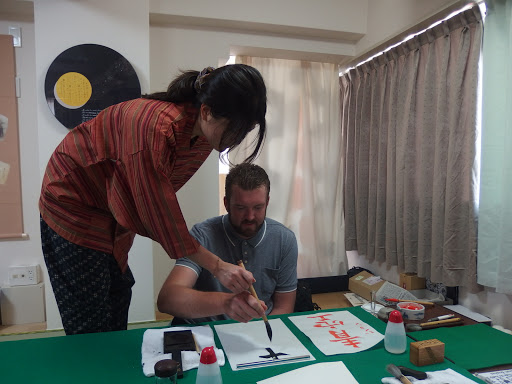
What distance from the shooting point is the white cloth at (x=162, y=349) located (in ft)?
2.83

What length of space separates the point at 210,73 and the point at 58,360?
0.81 meters

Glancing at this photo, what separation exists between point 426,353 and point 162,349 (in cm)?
65

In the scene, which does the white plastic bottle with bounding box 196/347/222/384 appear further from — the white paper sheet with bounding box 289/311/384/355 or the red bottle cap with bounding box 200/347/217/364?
the white paper sheet with bounding box 289/311/384/355

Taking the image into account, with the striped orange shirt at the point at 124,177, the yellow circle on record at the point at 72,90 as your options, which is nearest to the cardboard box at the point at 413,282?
the striped orange shirt at the point at 124,177

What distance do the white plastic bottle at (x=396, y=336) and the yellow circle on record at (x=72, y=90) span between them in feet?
6.82

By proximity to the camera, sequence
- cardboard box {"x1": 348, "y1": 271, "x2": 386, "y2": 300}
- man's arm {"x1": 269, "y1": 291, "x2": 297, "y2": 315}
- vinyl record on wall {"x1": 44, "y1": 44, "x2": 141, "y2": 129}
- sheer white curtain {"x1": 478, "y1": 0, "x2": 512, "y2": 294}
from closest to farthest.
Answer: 1. man's arm {"x1": 269, "y1": 291, "x2": 297, "y2": 315}
2. sheer white curtain {"x1": 478, "y1": 0, "x2": 512, "y2": 294}
3. vinyl record on wall {"x1": 44, "y1": 44, "x2": 141, "y2": 129}
4. cardboard box {"x1": 348, "y1": 271, "x2": 386, "y2": 300}

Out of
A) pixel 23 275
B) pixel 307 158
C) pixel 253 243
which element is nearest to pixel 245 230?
pixel 253 243

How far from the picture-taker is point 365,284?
A: 2.71m

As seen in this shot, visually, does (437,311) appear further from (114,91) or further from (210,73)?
(114,91)

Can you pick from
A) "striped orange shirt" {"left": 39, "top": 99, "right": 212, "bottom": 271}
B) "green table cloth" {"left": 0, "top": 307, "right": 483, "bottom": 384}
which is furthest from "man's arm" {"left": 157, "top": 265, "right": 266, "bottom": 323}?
"striped orange shirt" {"left": 39, "top": 99, "right": 212, "bottom": 271}

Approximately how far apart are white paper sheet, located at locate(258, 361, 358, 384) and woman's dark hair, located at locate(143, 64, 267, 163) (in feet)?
1.96

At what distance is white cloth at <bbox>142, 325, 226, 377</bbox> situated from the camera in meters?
0.86

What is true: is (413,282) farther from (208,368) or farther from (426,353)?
(208,368)

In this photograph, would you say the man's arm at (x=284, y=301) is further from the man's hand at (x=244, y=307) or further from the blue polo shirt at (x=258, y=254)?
the man's hand at (x=244, y=307)
